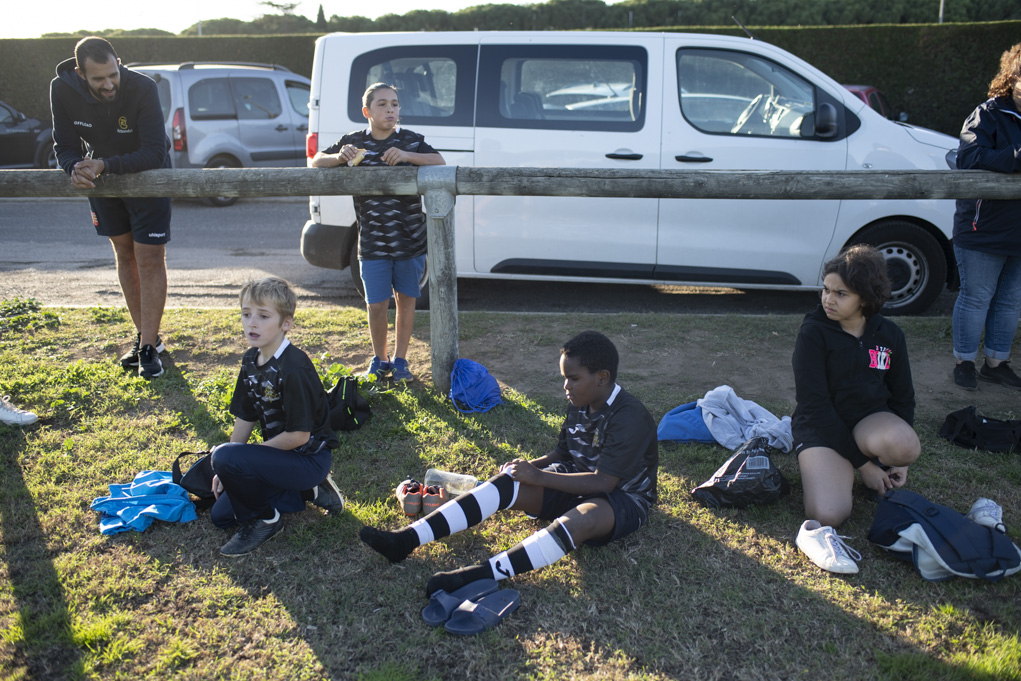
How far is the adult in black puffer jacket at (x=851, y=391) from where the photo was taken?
10.9 ft

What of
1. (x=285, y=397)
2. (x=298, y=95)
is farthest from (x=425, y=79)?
(x=298, y=95)

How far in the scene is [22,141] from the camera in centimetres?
1309

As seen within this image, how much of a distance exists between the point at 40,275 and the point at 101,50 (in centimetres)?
434

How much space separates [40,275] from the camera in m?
7.80

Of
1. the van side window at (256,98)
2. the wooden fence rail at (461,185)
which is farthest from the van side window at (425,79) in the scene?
the van side window at (256,98)

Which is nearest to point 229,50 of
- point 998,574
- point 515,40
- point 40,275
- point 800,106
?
point 40,275

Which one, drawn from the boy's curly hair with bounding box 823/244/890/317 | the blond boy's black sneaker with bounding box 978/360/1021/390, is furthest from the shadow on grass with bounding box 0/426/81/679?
the blond boy's black sneaker with bounding box 978/360/1021/390

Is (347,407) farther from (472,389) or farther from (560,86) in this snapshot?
(560,86)

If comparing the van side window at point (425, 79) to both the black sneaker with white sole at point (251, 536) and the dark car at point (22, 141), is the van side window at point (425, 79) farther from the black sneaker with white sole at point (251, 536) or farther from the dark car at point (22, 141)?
the dark car at point (22, 141)

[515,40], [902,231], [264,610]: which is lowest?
[264,610]

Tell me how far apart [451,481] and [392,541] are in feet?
2.15

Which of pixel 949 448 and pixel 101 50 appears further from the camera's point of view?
pixel 101 50

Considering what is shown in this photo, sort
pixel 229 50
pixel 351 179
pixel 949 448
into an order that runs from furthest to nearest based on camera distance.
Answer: pixel 229 50
pixel 351 179
pixel 949 448

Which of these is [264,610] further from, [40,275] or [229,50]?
[229,50]
